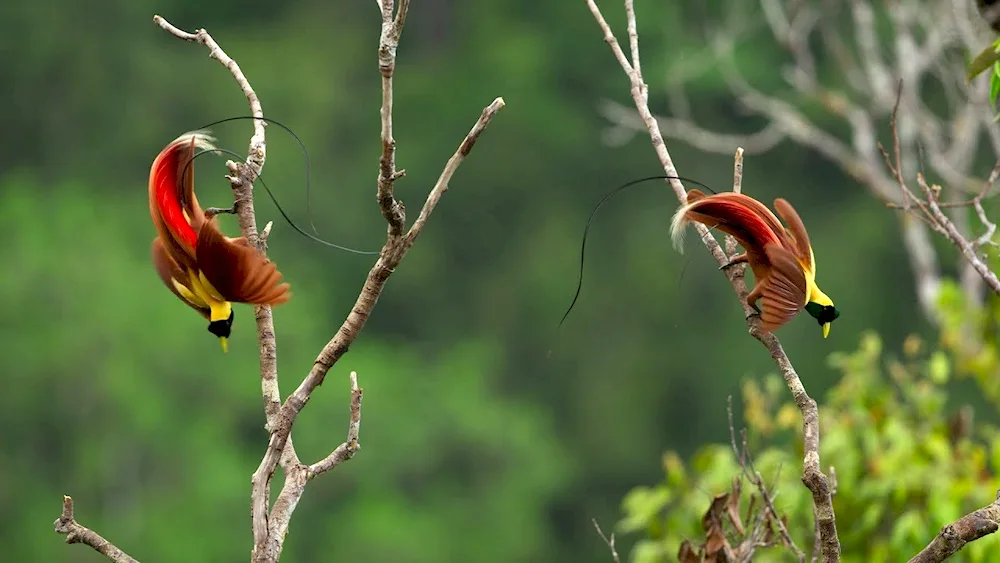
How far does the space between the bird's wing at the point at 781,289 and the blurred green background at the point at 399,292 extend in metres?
9.03

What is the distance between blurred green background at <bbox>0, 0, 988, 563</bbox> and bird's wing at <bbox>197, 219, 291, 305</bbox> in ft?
29.7

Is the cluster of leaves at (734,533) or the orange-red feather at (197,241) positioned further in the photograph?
the cluster of leaves at (734,533)

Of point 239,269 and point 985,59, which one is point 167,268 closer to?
point 239,269

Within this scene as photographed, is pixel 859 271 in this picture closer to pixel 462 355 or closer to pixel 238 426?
pixel 462 355

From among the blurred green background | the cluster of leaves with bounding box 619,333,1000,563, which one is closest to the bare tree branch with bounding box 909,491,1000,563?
the cluster of leaves with bounding box 619,333,1000,563

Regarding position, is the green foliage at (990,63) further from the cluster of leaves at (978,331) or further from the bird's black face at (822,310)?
the cluster of leaves at (978,331)

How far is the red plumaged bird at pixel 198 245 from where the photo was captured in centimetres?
156

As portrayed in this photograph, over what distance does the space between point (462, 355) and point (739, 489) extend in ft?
41.5

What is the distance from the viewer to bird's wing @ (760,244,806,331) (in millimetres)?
1536

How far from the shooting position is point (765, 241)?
157cm

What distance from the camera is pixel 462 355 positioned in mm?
14422

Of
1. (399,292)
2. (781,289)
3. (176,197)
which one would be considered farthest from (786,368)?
(399,292)

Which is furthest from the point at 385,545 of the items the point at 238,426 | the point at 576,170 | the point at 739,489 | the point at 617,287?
the point at 739,489

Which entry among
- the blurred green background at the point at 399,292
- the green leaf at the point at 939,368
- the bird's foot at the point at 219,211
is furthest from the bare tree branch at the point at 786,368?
the blurred green background at the point at 399,292
